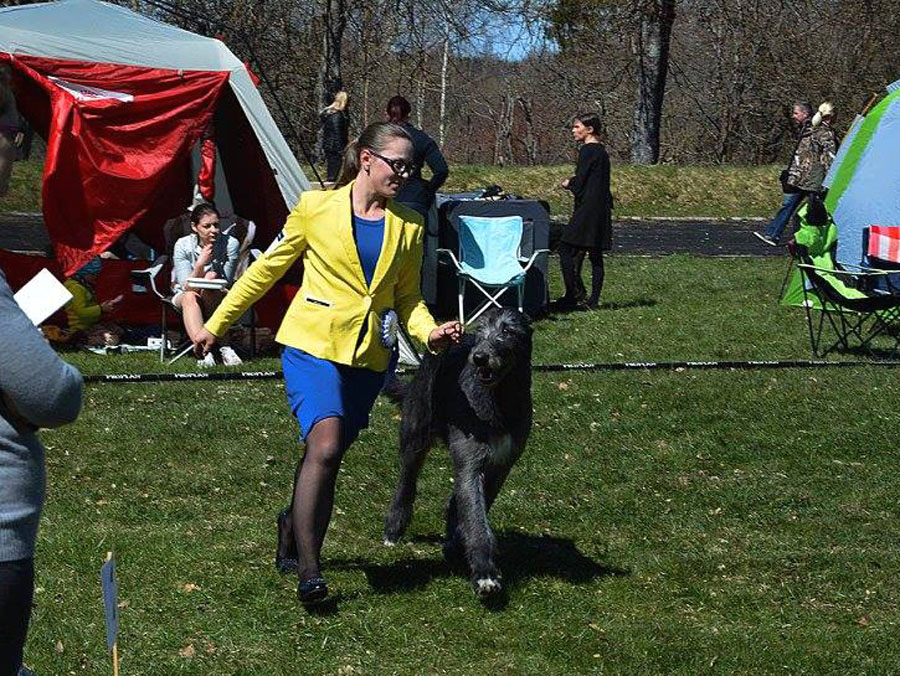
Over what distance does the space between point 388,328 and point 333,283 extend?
29 centimetres

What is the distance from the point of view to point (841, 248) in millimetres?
→ 15492

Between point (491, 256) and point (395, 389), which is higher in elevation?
point (395, 389)

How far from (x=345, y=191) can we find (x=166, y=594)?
1.86 metres

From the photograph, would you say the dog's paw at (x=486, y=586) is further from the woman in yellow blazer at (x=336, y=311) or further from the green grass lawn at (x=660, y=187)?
the green grass lawn at (x=660, y=187)

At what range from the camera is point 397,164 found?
18.4 ft

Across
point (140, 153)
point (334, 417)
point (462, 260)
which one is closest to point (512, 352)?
point (334, 417)

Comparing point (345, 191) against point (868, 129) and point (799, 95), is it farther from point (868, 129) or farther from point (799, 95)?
point (799, 95)

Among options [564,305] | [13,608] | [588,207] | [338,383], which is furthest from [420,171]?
[13,608]

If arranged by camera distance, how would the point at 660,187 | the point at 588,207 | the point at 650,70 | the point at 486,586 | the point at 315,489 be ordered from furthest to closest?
the point at 650,70 → the point at 660,187 → the point at 588,207 → the point at 486,586 → the point at 315,489

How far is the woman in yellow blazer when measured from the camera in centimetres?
555

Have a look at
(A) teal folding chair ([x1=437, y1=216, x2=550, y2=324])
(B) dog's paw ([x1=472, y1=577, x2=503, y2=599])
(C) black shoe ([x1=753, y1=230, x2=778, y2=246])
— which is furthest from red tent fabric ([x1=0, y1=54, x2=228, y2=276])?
(C) black shoe ([x1=753, y1=230, x2=778, y2=246])

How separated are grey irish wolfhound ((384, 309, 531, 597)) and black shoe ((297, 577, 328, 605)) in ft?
2.07

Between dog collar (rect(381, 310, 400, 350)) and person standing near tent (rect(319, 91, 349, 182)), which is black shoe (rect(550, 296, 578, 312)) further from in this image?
dog collar (rect(381, 310, 400, 350))

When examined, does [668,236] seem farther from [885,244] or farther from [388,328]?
[388,328]
